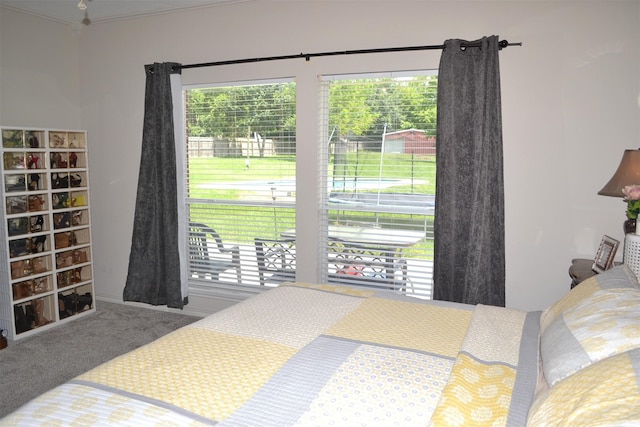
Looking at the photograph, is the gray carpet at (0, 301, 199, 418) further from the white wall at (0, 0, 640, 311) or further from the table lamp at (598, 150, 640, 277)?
the table lamp at (598, 150, 640, 277)

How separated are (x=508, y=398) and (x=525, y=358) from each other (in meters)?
0.33

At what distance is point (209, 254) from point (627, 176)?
10.9ft

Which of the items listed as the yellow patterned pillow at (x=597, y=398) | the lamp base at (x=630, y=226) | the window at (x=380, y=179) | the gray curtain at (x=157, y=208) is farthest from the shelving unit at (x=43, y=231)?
the lamp base at (x=630, y=226)

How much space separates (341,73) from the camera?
12.2ft

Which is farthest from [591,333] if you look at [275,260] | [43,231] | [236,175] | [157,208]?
[43,231]

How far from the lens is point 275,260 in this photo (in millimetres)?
4188

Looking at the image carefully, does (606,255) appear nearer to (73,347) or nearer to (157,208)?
(157,208)

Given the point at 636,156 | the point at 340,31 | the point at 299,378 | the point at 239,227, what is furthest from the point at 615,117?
the point at 239,227

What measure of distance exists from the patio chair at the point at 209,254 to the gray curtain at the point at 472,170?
6.35 feet

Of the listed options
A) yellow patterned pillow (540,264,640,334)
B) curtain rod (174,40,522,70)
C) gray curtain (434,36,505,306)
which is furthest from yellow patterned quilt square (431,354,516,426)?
curtain rod (174,40,522,70)

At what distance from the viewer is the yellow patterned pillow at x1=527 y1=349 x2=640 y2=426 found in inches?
41.0

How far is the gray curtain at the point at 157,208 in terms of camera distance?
4160mm

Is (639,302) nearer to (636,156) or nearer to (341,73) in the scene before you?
(636,156)

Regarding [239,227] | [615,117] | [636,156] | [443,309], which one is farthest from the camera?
[239,227]
